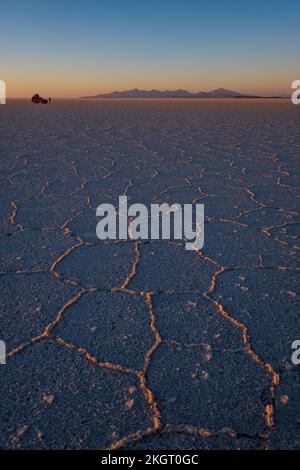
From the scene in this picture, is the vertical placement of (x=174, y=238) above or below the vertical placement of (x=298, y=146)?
below

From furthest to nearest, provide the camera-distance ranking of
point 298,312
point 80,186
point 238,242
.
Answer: point 80,186 < point 238,242 < point 298,312

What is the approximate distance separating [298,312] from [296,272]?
0.33 metres

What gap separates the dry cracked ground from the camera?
3.18 ft

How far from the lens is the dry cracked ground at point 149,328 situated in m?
0.97

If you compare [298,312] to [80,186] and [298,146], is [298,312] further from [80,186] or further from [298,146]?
[298,146]

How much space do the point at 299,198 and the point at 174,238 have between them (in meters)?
1.23

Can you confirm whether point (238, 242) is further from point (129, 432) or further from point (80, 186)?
point (80, 186)

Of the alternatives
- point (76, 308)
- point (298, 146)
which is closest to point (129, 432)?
point (76, 308)

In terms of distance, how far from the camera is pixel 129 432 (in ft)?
3.11

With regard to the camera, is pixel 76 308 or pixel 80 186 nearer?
pixel 76 308

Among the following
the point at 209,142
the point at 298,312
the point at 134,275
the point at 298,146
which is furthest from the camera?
the point at 209,142

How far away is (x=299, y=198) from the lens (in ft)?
9.10

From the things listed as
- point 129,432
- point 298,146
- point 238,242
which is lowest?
point 129,432

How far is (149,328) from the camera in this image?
1.33 m
